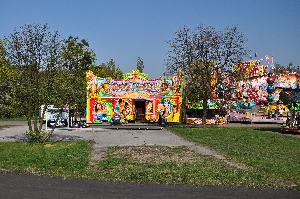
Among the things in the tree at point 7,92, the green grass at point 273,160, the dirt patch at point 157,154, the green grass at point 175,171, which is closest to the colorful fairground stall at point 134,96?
the green grass at point 273,160

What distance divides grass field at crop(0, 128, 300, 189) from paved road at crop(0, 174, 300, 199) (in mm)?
774

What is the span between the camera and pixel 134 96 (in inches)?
1515

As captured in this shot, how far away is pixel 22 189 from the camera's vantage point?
10148 mm

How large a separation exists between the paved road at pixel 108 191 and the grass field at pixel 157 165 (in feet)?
2.54

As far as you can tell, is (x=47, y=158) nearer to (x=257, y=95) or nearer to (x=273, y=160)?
(x=273, y=160)

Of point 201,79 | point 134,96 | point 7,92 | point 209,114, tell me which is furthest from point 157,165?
point 209,114

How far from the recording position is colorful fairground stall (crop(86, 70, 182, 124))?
38094mm

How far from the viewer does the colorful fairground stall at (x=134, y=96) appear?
38.1 m

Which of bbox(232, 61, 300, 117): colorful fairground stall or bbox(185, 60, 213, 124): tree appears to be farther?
bbox(232, 61, 300, 117): colorful fairground stall

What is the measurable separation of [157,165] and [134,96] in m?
23.9

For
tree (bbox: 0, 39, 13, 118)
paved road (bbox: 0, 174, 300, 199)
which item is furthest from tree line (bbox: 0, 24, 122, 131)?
paved road (bbox: 0, 174, 300, 199)

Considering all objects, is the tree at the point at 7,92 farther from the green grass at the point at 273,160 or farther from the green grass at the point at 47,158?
the green grass at the point at 273,160

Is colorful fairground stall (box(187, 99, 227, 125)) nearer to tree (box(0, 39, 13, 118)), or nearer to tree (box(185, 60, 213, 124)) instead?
tree (box(185, 60, 213, 124))

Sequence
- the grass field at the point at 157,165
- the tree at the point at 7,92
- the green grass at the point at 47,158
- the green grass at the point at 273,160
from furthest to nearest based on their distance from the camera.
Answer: the tree at the point at 7,92 < the green grass at the point at 47,158 < the green grass at the point at 273,160 < the grass field at the point at 157,165
